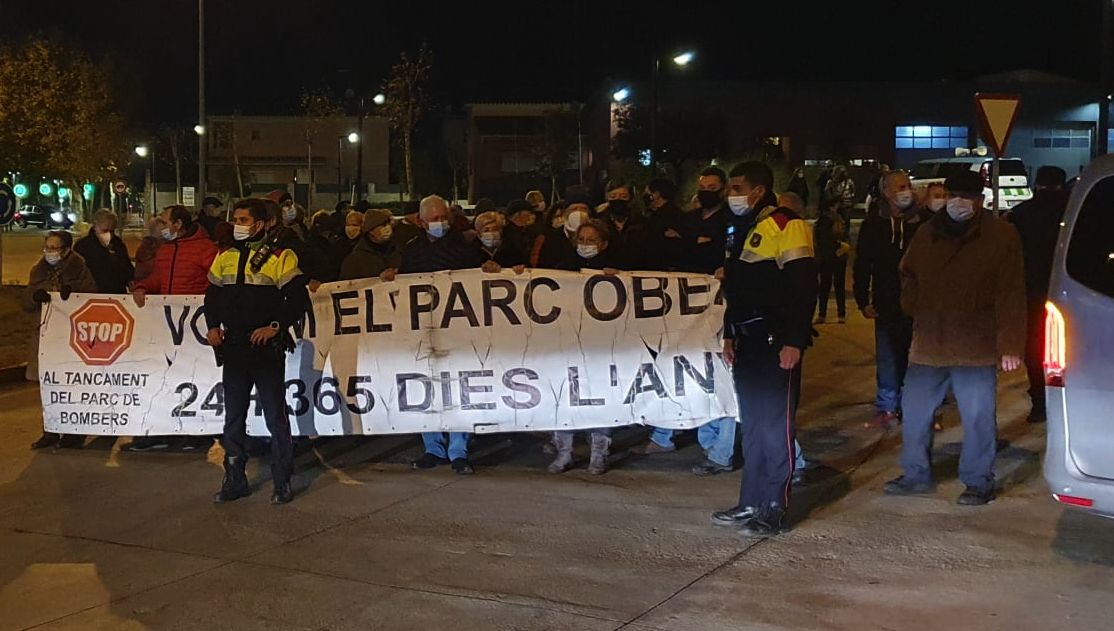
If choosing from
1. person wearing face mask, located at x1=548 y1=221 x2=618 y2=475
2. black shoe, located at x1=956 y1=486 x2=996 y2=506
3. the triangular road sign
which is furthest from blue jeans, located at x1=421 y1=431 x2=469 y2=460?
the triangular road sign

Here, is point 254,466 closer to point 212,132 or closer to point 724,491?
point 724,491

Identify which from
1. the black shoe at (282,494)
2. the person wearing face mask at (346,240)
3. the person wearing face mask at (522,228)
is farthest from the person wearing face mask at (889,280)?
the black shoe at (282,494)

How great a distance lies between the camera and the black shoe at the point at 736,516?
645 centimetres

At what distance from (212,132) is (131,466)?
64791 mm

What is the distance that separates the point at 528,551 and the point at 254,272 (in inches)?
93.9

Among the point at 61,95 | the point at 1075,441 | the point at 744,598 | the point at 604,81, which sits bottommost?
the point at 744,598

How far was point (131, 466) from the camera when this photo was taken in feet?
27.4

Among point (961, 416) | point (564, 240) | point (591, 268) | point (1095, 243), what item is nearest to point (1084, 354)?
point (1095, 243)

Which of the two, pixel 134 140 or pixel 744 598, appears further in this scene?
pixel 134 140

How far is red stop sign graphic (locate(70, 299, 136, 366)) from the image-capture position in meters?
8.57

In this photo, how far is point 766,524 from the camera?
20.8 ft

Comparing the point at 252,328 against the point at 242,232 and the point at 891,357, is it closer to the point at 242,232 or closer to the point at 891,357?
the point at 242,232

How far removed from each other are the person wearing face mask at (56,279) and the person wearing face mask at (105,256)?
0.33m

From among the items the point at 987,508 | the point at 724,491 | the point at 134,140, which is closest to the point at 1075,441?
the point at 987,508
